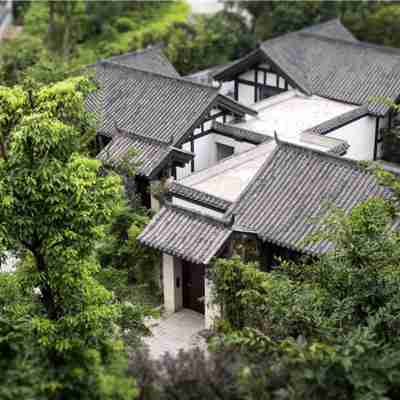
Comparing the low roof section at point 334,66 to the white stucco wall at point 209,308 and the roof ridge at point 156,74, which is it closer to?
the roof ridge at point 156,74

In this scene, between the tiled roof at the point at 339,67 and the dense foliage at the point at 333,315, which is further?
the tiled roof at the point at 339,67

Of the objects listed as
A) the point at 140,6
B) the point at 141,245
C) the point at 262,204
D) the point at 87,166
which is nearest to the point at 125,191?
the point at 141,245

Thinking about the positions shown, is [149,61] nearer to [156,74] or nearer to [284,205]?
[156,74]

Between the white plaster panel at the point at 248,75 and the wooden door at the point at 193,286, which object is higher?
the white plaster panel at the point at 248,75

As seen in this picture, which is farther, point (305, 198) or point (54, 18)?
point (54, 18)

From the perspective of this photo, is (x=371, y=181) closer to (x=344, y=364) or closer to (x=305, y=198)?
(x=305, y=198)

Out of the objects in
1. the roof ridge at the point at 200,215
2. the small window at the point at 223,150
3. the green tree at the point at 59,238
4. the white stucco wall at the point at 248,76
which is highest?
the green tree at the point at 59,238

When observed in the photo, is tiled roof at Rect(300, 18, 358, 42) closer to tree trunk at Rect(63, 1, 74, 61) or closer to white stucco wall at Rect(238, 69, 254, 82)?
white stucco wall at Rect(238, 69, 254, 82)

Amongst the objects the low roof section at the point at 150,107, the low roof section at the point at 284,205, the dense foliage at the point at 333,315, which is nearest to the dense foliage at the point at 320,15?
the low roof section at the point at 150,107
